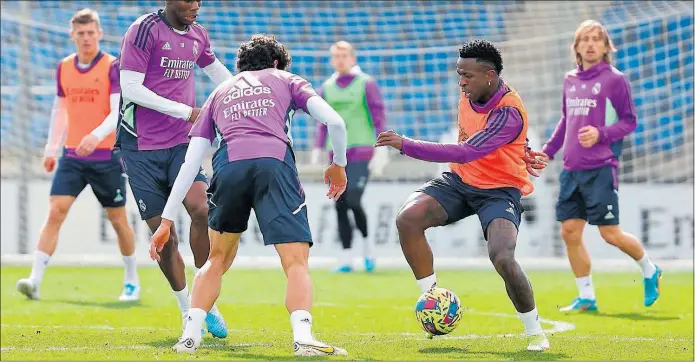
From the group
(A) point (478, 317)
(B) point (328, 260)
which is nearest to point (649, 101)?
(B) point (328, 260)

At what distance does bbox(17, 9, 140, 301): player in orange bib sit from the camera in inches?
400

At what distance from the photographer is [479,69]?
22.7 feet

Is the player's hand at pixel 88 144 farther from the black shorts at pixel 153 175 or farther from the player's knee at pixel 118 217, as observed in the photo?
the black shorts at pixel 153 175

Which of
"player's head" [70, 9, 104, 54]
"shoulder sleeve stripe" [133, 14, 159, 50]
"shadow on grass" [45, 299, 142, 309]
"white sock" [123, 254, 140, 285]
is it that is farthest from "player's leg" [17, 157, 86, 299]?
"shoulder sleeve stripe" [133, 14, 159, 50]

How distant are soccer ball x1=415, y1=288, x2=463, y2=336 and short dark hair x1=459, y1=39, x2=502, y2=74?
1407 mm

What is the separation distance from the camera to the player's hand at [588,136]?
29.5 feet

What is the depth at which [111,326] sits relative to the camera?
26.9 feet

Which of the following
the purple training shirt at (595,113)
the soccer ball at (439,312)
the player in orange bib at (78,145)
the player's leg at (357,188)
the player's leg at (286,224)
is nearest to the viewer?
the player's leg at (286,224)

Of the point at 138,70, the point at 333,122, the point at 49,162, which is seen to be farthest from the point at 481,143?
the point at 49,162

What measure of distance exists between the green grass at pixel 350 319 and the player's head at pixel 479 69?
1540 millimetres

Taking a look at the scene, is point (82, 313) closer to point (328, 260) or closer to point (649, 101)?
point (328, 260)

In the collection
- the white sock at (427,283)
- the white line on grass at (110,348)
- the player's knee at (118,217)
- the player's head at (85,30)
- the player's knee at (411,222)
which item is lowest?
the white line on grass at (110,348)

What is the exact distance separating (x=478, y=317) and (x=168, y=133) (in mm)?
2980

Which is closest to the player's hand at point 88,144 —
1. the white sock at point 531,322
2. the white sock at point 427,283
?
the white sock at point 427,283
